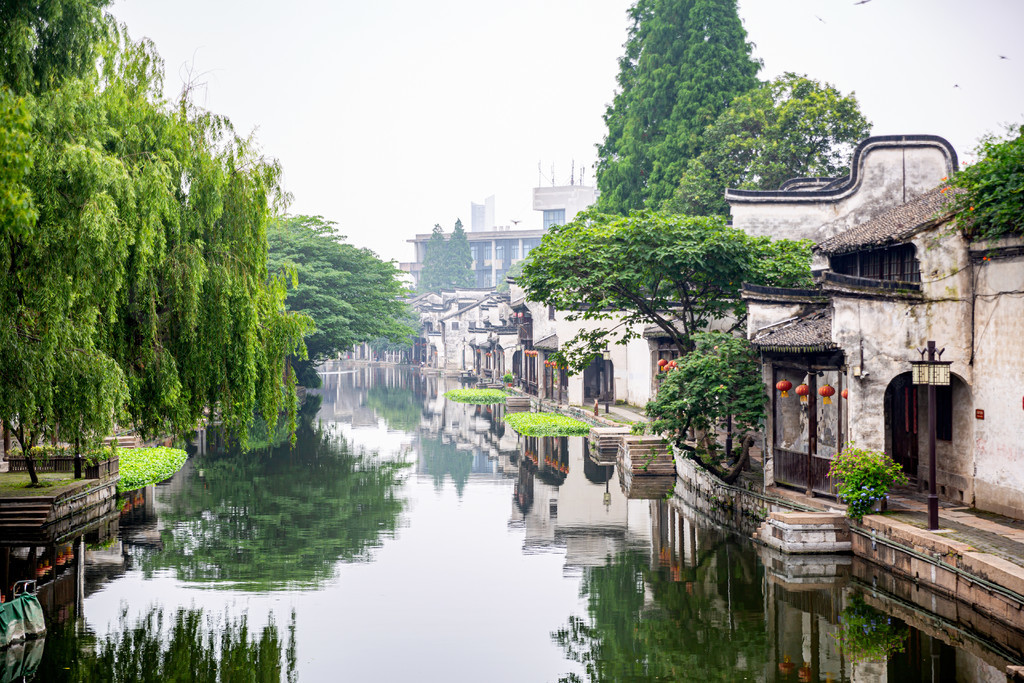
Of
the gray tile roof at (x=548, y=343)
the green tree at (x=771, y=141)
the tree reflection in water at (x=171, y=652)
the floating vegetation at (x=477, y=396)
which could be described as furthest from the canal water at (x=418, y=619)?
the floating vegetation at (x=477, y=396)

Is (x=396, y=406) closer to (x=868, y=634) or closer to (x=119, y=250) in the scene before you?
(x=119, y=250)

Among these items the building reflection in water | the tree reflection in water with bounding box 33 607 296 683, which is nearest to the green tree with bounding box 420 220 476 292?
the building reflection in water

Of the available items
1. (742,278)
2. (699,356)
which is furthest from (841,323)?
(742,278)

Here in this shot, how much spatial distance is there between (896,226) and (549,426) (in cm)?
1781

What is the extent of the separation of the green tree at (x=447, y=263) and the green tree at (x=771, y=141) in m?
62.6

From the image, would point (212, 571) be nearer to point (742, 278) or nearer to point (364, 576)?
point (364, 576)

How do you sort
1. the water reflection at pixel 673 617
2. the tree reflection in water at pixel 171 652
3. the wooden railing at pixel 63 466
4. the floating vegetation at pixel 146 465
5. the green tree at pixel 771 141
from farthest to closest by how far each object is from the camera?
the green tree at pixel 771 141 → the floating vegetation at pixel 146 465 → the wooden railing at pixel 63 466 → the water reflection at pixel 673 617 → the tree reflection in water at pixel 171 652

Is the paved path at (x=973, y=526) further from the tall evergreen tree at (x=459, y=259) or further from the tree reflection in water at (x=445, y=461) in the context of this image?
the tall evergreen tree at (x=459, y=259)

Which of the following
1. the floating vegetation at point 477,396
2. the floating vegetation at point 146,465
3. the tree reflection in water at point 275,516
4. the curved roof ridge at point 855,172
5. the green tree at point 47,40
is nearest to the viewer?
the green tree at point 47,40

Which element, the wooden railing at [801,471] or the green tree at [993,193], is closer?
the green tree at [993,193]

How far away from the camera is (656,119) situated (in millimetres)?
38438

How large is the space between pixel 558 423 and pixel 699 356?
15.8 meters

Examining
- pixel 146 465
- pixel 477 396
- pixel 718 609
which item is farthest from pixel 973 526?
pixel 477 396

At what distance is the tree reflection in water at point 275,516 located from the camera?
1484 cm
